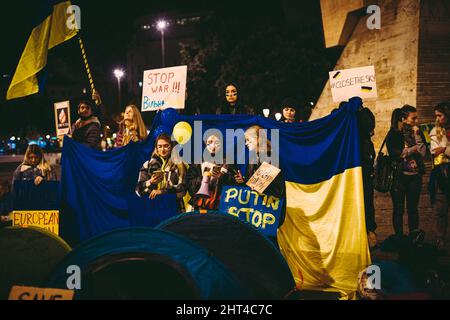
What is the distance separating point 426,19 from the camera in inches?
408

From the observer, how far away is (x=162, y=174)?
6.50 metres

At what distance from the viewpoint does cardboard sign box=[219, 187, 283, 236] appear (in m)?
5.88

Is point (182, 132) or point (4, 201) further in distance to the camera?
point (4, 201)

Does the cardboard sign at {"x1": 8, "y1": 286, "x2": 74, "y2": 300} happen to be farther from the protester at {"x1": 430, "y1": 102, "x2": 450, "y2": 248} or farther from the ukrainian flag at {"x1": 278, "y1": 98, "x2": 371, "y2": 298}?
the protester at {"x1": 430, "y1": 102, "x2": 450, "y2": 248}

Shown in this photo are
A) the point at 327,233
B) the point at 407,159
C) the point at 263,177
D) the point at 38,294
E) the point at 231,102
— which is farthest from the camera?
the point at 231,102

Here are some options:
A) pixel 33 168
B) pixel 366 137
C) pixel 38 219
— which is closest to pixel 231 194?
pixel 366 137

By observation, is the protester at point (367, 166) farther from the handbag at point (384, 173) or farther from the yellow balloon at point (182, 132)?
the yellow balloon at point (182, 132)

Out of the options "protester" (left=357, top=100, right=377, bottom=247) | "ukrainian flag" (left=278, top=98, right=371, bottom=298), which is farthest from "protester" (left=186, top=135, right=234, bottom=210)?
"protester" (left=357, top=100, right=377, bottom=247)

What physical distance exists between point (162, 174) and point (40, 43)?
3.86 m

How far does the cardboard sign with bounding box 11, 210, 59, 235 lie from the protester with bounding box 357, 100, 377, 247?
463 cm

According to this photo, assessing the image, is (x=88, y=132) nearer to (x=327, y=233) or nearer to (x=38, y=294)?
(x=327, y=233)
